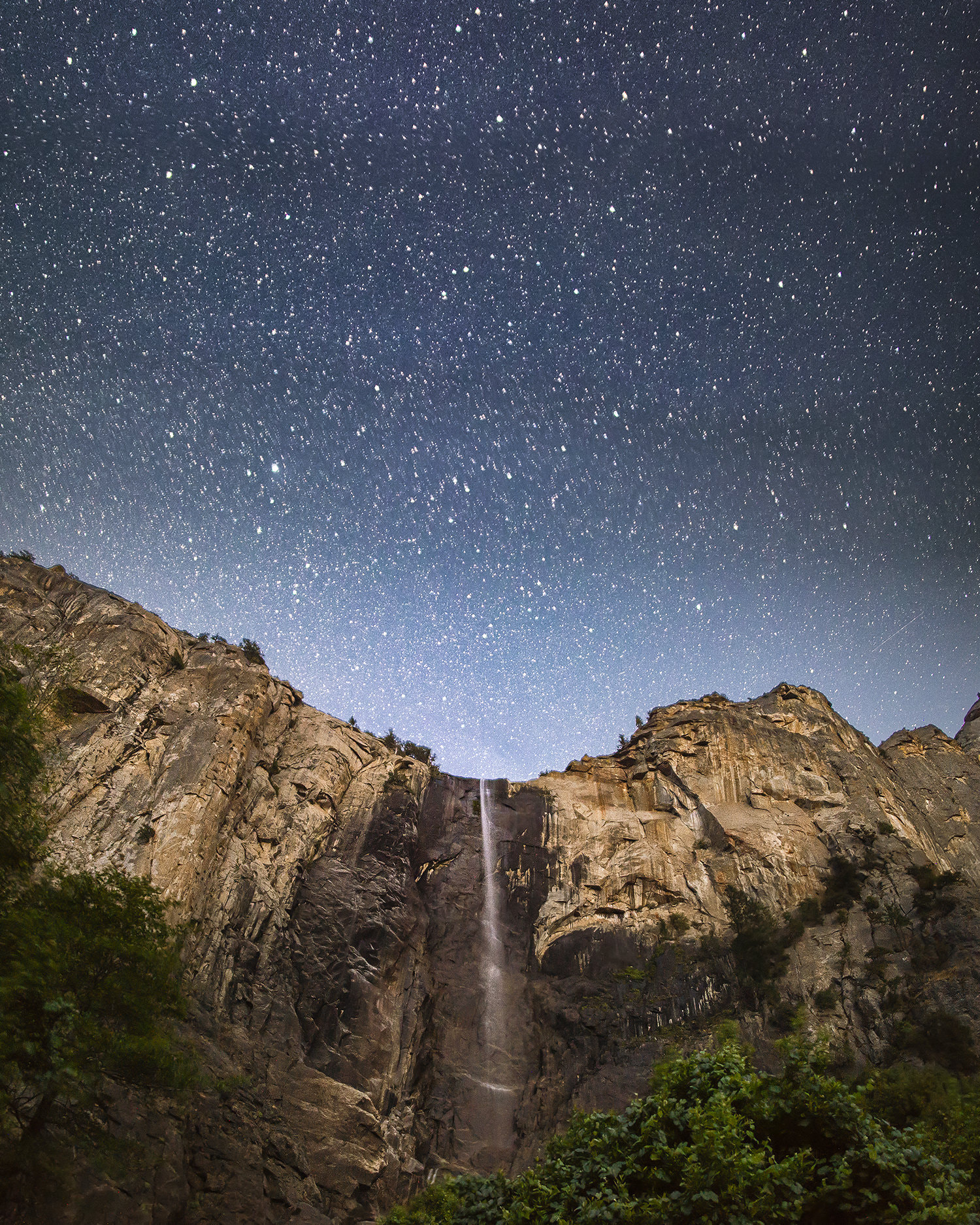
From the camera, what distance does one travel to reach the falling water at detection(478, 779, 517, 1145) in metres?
36.0

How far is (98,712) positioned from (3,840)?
1053 inches

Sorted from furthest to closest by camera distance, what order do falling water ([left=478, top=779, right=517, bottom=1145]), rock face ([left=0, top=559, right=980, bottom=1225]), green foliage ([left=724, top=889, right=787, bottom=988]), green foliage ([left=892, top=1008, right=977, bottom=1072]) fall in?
green foliage ([left=724, top=889, right=787, bottom=988])
falling water ([left=478, top=779, right=517, bottom=1145])
rock face ([left=0, top=559, right=980, bottom=1225])
green foliage ([left=892, top=1008, right=977, bottom=1072])

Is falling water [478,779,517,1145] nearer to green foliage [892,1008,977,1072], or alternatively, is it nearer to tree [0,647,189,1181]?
green foliage [892,1008,977,1072]

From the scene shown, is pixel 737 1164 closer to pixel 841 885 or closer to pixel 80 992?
pixel 80 992

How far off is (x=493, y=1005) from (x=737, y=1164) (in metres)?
34.7

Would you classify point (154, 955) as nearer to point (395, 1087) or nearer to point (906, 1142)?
point (906, 1142)

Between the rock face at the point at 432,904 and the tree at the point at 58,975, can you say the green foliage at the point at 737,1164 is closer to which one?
→ the tree at the point at 58,975

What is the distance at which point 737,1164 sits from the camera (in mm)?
9492

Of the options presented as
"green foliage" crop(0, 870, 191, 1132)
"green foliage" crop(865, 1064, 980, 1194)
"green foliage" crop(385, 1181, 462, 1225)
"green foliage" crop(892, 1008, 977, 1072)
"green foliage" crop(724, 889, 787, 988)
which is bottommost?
"green foliage" crop(385, 1181, 462, 1225)

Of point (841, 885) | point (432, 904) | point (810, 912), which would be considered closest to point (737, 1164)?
point (810, 912)

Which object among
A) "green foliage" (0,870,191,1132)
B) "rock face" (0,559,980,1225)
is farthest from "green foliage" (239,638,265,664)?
"green foliage" (0,870,191,1132)

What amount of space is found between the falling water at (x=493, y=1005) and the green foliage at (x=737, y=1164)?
2716 centimetres

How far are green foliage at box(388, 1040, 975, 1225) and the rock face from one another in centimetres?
1584

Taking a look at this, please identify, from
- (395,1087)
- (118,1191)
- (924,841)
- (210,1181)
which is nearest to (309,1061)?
(395,1087)
